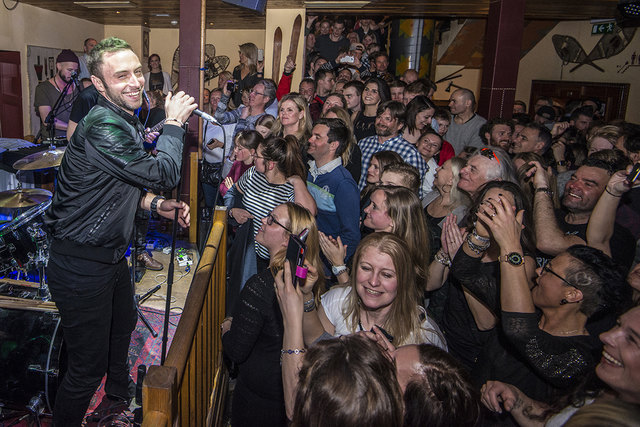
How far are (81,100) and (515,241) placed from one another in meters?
3.78

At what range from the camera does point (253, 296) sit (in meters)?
2.10

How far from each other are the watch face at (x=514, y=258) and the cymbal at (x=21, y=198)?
3.55 metres

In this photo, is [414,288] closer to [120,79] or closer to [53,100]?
[120,79]

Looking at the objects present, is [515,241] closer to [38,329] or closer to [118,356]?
[118,356]

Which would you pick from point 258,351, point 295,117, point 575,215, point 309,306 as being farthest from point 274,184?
point 575,215

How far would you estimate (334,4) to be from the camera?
8.04 metres


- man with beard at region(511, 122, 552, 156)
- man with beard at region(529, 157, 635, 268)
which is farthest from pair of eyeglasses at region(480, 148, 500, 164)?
man with beard at region(511, 122, 552, 156)

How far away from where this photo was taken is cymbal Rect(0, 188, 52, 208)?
3.62m

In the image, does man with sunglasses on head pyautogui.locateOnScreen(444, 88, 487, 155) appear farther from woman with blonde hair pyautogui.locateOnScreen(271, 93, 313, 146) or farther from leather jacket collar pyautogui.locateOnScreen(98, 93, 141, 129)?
leather jacket collar pyautogui.locateOnScreen(98, 93, 141, 129)

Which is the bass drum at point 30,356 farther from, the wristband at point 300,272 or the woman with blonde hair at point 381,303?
the wristband at point 300,272

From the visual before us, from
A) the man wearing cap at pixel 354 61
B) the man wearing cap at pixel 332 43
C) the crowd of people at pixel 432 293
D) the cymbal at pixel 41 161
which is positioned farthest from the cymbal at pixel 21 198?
the man wearing cap at pixel 332 43

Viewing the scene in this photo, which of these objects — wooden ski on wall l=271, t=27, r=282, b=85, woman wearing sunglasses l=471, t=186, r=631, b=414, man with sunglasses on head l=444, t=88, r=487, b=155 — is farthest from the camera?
wooden ski on wall l=271, t=27, r=282, b=85

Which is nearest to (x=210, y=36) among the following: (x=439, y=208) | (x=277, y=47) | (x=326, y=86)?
(x=277, y=47)

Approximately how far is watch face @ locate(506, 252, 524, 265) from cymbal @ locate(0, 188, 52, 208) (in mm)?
3546
